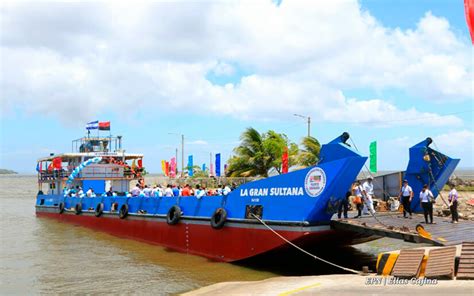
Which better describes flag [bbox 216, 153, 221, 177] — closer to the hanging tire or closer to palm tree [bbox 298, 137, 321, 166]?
palm tree [bbox 298, 137, 321, 166]

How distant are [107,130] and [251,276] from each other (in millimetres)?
19829

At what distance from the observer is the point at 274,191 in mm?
13266

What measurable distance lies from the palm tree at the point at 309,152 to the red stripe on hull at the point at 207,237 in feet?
39.8

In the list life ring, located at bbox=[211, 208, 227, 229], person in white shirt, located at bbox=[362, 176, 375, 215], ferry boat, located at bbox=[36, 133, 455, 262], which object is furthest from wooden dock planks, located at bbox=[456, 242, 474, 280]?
life ring, located at bbox=[211, 208, 227, 229]

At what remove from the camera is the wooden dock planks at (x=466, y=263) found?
8719 mm

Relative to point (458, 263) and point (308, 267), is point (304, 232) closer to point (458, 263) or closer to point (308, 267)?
point (308, 267)

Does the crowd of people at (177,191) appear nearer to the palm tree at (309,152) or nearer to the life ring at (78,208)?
the life ring at (78,208)

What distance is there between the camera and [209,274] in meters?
13.1

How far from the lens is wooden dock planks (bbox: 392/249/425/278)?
9.35 meters

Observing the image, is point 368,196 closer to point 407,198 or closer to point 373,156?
point 407,198

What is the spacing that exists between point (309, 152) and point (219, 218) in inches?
616

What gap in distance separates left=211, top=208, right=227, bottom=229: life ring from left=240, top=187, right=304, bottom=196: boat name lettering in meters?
0.87

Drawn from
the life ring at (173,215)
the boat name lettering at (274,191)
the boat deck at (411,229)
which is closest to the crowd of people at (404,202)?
the boat deck at (411,229)

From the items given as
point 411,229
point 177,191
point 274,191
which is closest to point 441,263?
point 411,229
